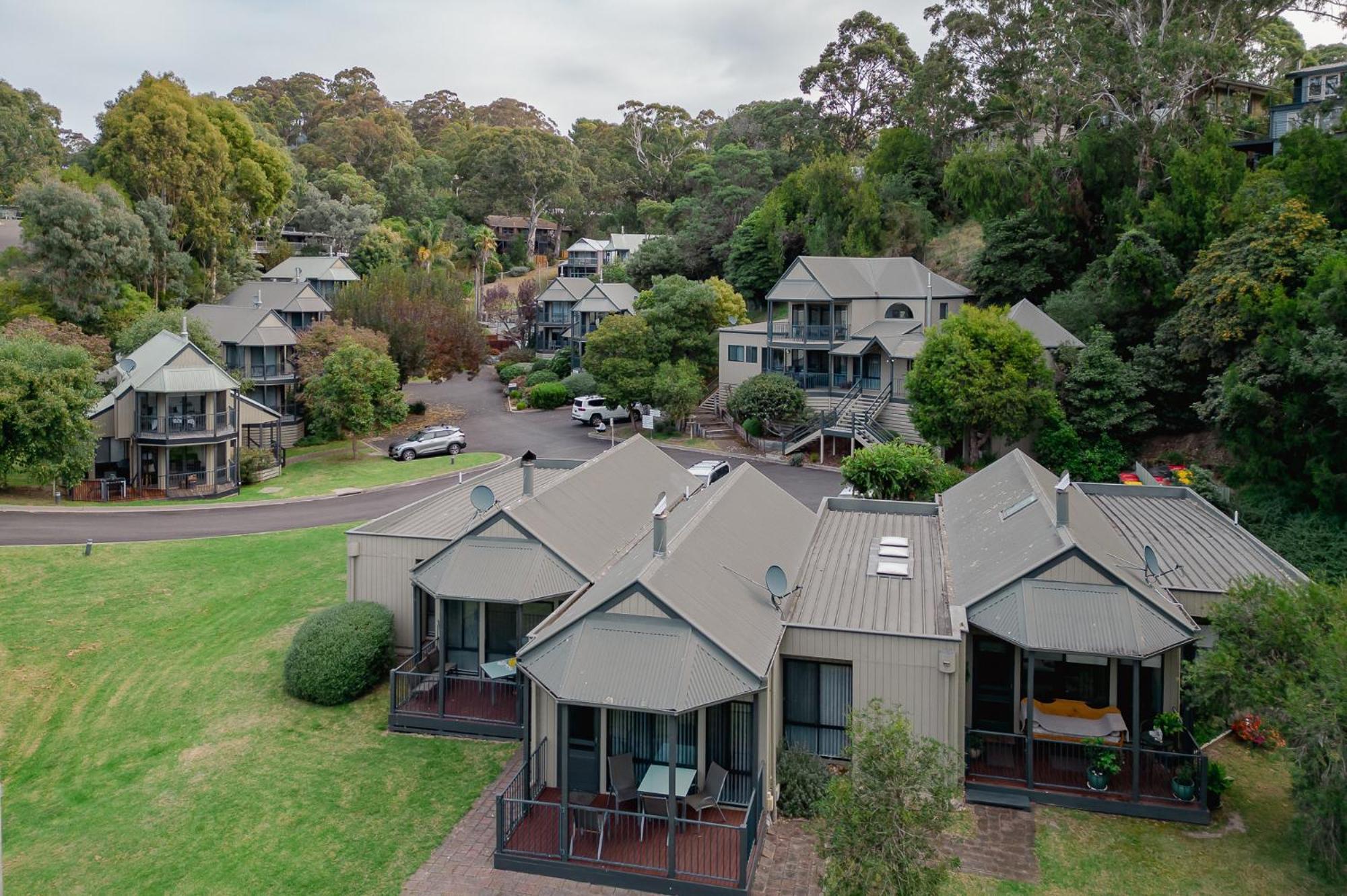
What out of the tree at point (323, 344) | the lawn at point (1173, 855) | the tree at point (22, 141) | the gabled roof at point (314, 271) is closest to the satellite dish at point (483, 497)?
the lawn at point (1173, 855)

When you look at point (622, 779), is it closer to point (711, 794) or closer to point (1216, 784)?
point (711, 794)

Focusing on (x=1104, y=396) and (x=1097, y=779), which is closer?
(x=1097, y=779)

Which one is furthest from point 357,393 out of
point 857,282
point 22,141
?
point 22,141

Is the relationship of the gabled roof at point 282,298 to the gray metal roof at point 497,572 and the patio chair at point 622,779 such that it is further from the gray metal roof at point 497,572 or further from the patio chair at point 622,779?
the patio chair at point 622,779

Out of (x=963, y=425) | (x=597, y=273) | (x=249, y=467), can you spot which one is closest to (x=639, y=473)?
(x=963, y=425)

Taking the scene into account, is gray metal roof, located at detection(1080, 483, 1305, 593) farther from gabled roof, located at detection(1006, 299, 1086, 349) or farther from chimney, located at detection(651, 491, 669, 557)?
gabled roof, located at detection(1006, 299, 1086, 349)

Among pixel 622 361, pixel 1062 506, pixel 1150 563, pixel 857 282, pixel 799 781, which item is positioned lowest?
pixel 799 781

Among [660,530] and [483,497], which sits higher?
[483,497]
